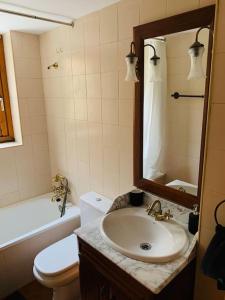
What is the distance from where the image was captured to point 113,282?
116 cm

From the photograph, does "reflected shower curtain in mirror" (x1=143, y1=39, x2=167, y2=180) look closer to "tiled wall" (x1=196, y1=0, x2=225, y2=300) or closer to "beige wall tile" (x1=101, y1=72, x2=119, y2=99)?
"beige wall tile" (x1=101, y1=72, x2=119, y2=99)

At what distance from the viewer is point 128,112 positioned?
5.41 ft

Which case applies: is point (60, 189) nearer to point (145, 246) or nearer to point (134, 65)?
point (145, 246)

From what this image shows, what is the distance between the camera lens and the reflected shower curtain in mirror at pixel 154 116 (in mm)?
1424

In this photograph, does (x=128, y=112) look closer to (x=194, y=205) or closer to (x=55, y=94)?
(x=194, y=205)

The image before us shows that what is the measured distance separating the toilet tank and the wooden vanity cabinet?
528 mm

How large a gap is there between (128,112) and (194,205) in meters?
0.77

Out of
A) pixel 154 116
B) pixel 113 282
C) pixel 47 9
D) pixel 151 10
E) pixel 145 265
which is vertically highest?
pixel 47 9

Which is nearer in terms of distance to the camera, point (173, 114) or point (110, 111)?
point (173, 114)

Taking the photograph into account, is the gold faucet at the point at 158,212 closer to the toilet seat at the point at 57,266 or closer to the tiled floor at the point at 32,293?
the toilet seat at the point at 57,266

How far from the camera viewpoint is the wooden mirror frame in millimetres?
1158

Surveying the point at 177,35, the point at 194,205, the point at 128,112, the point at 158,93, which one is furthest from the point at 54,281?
the point at 177,35

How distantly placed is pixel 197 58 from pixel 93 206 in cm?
134

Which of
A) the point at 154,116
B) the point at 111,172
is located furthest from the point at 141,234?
the point at 154,116
